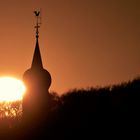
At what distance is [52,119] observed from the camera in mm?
36969

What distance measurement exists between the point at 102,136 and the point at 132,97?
2.40 meters

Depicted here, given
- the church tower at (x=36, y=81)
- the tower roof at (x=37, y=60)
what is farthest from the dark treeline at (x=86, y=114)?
the tower roof at (x=37, y=60)

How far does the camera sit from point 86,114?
1374 inches

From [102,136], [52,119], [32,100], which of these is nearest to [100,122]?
[102,136]

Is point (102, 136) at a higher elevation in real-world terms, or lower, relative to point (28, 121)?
lower

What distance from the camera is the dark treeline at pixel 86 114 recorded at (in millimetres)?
33031

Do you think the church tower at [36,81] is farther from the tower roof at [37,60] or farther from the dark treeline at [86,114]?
the dark treeline at [86,114]

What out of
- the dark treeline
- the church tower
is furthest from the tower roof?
the dark treeline

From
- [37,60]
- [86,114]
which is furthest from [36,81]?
[86,114]

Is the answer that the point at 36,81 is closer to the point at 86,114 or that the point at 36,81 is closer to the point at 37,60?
the point at 37,60

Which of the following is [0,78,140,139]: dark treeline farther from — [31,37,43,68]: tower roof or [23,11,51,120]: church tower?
[31,37,43,68]: tower roof

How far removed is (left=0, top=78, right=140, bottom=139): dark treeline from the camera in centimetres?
3303

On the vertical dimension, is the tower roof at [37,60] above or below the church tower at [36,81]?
above

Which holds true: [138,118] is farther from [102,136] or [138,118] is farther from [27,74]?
[27,74]
